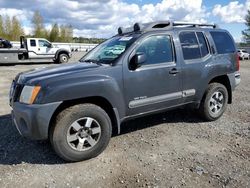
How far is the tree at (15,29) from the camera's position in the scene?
181ft

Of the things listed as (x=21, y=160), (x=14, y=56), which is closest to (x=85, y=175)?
(x=21, y=160)

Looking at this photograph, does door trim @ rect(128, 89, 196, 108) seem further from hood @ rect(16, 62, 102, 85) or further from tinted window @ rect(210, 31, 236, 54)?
tinted window @ rect(210, 31, 236, 54)

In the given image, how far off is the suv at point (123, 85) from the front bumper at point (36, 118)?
1 cm

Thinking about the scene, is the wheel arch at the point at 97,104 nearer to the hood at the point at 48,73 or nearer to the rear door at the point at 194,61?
the hood at the point at 48,73

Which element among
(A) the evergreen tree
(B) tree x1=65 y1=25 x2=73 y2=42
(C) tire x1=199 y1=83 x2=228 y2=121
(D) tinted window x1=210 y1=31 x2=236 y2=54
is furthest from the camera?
(B) tree x1=65 y1=25 x2=73 y2=42

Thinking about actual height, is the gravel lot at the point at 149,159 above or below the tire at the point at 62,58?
below

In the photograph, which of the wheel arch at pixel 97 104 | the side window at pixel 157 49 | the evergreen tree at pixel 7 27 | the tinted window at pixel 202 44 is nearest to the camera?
the wheel arch at pixel 97 104

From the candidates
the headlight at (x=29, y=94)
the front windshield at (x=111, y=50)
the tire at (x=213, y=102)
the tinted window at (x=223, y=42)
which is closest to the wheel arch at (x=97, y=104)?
the headlight at (x=29, y=94)

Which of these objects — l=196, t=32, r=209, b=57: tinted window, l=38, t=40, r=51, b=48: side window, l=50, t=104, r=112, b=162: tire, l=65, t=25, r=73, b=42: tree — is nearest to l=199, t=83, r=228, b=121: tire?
l=196, t=32, r=209, b=57: tinted window

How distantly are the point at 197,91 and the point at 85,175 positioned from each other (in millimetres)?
2789

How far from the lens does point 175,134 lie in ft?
17.0

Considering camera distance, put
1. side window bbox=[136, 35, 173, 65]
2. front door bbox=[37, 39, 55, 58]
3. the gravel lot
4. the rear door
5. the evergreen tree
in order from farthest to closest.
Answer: the evergreen tree < front door bbox=[37, 39, 55, 58] < the rear door < side window bbox=[136, 35, 173, 65] < the gravel lot

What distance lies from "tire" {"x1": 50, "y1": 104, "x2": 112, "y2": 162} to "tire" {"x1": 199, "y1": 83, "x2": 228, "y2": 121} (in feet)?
7.50

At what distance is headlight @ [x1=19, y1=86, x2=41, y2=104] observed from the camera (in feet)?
12.4
